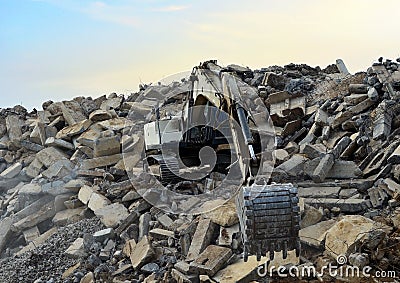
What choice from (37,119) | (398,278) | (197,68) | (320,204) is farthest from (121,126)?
(398,278)

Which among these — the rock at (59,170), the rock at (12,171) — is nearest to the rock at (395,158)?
the rock at (59,170)

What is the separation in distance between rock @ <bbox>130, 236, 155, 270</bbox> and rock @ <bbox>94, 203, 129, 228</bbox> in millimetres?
819

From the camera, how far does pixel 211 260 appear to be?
4953 millimetres

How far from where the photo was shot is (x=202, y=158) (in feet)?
24.5

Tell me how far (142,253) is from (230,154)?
7.92 feet

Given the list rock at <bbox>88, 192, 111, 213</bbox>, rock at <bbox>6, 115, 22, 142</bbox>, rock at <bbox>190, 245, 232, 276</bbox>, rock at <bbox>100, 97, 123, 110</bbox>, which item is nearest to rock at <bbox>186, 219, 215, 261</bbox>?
rock at <bbox>190, 245, 232, 276</bbox>

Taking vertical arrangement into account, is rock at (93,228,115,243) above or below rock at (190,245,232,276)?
below

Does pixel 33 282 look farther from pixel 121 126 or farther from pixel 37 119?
pixel 37 119

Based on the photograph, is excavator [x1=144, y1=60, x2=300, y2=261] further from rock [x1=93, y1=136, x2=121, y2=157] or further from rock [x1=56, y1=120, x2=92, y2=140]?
rock [x1=56, y1=120, x2=92, y2=140]

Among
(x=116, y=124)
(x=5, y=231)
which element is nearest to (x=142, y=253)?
(x=5, y=231)

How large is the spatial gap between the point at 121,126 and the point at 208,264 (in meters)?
5.60

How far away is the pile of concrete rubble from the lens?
4.99 m

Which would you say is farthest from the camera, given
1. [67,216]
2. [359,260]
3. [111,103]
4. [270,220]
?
[111,103]

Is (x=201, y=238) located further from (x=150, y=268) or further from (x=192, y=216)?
(x=192, y=216)
